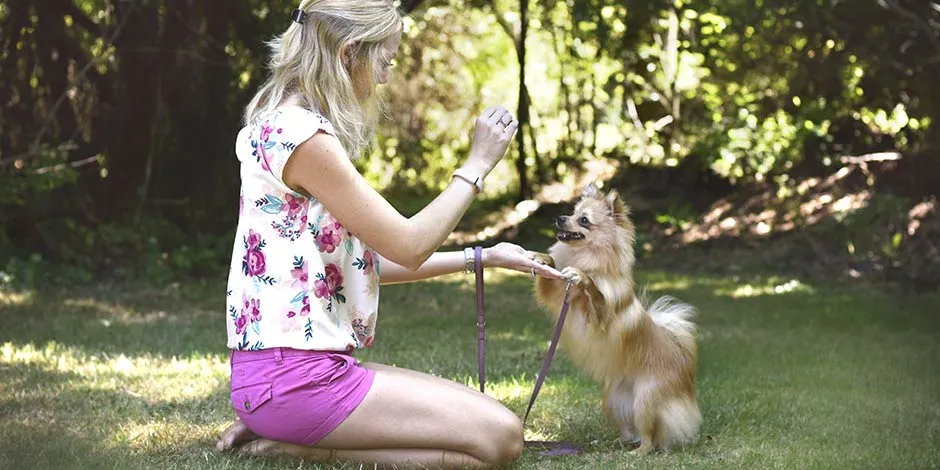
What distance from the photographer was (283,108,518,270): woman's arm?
294 centimetres

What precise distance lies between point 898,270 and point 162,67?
203 inches

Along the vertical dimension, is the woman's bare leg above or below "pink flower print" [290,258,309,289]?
below

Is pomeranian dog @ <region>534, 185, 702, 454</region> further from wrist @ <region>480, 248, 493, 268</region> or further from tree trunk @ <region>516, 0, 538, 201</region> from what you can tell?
tree trunk @ <region>516, 0, 538, 201</region>

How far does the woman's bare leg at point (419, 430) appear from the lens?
307 cm

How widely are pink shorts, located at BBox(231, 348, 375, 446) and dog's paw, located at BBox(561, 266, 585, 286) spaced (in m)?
0.74

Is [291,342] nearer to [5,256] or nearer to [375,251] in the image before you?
[375,251]

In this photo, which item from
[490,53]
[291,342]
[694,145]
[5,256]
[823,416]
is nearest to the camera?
[291,342]

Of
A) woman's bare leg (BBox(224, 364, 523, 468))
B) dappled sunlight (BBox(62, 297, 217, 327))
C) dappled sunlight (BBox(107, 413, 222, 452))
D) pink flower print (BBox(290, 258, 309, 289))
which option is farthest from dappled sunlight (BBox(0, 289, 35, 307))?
pink flower print (BBox(290, 258, 309, 289))

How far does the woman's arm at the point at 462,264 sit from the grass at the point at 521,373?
0.57 metres

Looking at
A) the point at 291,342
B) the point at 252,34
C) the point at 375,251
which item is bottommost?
the point at 291,342

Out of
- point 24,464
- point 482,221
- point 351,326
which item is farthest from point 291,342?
point 482,221

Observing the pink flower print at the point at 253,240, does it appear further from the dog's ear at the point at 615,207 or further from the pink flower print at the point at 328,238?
the dog's ear at the point at 615,207

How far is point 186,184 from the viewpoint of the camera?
8203 millimetres

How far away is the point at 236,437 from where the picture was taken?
3.31 m
